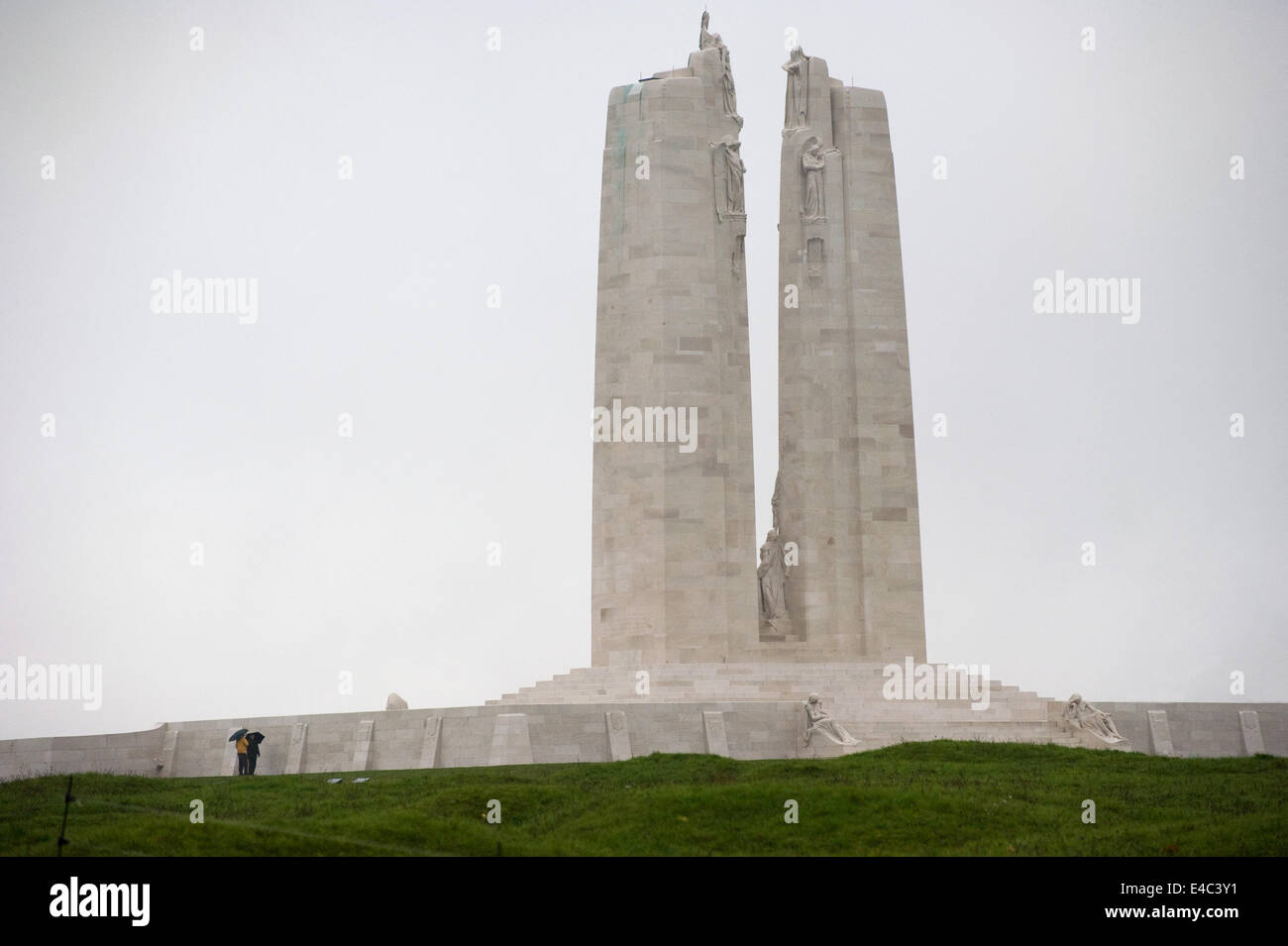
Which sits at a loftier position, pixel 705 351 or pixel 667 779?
pixel 705 351

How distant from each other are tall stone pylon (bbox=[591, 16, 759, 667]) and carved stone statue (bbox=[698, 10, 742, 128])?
0.50 feet

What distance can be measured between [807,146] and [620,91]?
4458mm

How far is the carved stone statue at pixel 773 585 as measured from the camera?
38594 mm

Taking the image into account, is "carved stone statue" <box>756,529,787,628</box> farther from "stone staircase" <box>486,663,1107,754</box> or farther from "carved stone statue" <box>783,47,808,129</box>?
"carved stone statue" <box>783,47,808,129</box>

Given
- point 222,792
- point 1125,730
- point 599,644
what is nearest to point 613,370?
point 599,644

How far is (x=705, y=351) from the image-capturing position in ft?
122

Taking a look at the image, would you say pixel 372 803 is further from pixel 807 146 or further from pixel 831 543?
pixel 807 146

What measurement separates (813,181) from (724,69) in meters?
3.25

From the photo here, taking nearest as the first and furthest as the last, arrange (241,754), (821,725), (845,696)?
(241,754) < (821,725) < (845,696)

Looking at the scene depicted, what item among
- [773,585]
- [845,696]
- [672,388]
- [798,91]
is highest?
[798,91]

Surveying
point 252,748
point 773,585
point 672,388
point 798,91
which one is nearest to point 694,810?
point 252,748

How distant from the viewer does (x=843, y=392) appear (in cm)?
3891

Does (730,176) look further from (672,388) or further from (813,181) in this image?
(672,388)

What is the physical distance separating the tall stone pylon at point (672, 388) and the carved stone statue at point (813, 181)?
1632 mm
